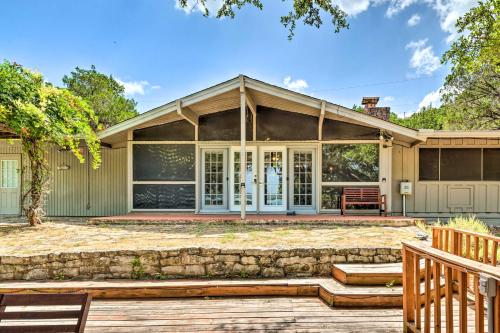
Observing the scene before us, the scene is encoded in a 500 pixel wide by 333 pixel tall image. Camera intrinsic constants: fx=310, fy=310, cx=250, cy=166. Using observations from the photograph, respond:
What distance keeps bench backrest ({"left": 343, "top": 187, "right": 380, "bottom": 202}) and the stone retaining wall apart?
3275 millimetres

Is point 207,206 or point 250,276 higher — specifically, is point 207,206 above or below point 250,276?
above

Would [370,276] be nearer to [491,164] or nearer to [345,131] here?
[345,131]

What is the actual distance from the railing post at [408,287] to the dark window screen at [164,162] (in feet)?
19.4

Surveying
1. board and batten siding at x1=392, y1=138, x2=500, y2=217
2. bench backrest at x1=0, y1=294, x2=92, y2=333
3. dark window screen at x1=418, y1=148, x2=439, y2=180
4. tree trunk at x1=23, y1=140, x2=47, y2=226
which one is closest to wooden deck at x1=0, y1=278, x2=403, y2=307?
bench backrest at x1=0, y1=294, x2=92, y2=333

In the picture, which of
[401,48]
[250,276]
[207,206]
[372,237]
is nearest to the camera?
[250,276]

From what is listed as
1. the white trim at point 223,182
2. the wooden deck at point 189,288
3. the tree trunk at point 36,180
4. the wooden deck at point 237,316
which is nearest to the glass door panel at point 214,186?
the white trim at point 223,182

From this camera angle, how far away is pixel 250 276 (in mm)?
4320

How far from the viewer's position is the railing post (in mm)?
2848

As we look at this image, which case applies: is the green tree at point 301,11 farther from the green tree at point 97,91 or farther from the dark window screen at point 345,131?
the green tree at point 97,91

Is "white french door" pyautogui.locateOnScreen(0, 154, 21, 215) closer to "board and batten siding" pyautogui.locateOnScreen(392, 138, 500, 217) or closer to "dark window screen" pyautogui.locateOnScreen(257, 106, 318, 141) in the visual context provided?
"dark window screen" pyautogui.locateOnScreen(257, 106, 318, 141)

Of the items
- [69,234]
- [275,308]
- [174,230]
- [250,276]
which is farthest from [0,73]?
[275,308]

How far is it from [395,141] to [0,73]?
858cm

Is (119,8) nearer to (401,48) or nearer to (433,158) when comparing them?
(433,158)

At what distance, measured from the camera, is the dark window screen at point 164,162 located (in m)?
7.97
